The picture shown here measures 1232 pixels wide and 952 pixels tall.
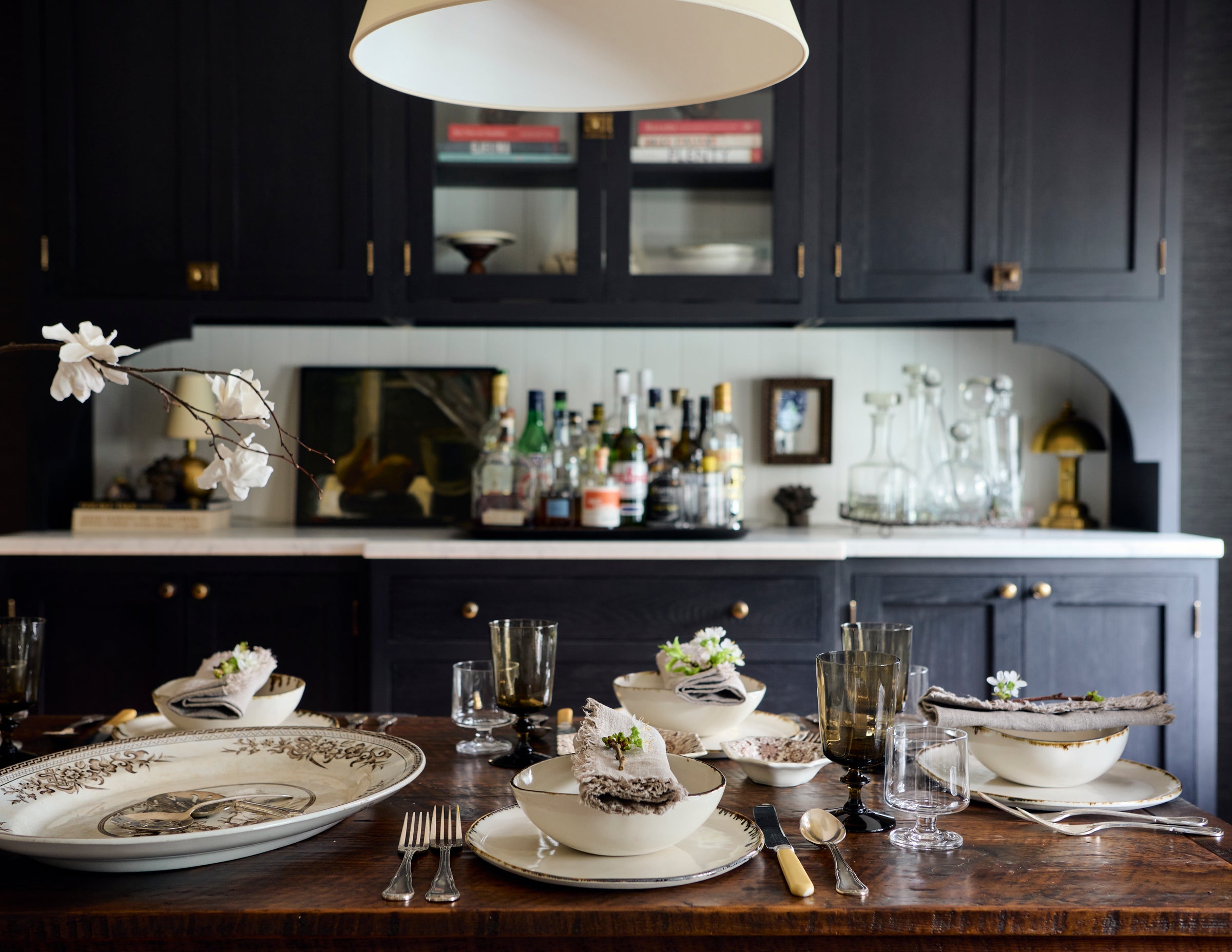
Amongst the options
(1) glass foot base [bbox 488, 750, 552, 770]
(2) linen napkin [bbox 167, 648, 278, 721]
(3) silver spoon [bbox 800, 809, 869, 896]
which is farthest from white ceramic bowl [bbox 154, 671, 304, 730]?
(3) silver spoon [bbox 800, 809, 869, 896]

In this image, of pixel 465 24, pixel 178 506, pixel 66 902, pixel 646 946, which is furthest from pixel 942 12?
pixel 66 902

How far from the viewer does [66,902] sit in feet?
2.63

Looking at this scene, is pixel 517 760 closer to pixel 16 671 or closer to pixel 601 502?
pixel 16 671

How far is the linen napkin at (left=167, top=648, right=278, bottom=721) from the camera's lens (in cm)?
124

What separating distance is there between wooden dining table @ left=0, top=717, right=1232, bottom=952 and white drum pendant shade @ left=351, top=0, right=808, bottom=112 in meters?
0.80

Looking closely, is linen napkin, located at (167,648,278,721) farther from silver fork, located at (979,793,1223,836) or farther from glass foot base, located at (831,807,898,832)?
silver fork, located at (979,793,1223,836)

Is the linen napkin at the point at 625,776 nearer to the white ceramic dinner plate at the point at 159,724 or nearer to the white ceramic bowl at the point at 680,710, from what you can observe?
the white ceramic bowl at the point at 680,710

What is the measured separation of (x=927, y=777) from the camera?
944mm

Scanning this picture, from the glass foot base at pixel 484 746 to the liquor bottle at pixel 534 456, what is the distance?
4.35 feet

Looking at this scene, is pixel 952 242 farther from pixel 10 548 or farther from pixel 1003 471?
pixel 10 548

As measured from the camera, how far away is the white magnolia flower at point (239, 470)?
91 cm

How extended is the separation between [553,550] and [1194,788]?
1.65m

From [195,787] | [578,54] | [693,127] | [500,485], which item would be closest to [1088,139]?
[693,127]

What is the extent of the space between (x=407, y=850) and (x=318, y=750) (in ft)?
0.88
